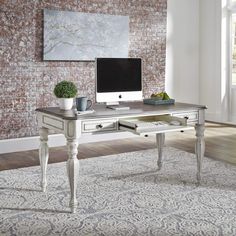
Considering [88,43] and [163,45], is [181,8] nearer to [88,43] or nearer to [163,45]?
[163,45]

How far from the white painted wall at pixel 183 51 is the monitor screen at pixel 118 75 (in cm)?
331

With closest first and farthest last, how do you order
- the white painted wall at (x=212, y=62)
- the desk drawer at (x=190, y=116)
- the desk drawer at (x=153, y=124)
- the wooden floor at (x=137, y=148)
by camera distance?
the desk drawer at (x=153, y=124)
the desk drawer at (x=190, y=116)
the wooden floor at (x=137, y=148)
the white painted wall at (x=212, y=62)

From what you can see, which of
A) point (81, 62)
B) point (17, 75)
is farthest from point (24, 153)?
point (81, 62)

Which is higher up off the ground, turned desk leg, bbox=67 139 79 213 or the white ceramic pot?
the white ceramic pot

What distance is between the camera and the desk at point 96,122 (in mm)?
2980

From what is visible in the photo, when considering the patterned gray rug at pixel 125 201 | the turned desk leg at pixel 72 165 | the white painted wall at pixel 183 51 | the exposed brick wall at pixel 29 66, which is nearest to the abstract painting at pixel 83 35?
the exposed brick wall at pixel 29 66

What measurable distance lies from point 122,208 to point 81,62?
3045 mm

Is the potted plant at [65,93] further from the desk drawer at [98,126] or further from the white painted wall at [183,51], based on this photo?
the white painted wall at [183,51]

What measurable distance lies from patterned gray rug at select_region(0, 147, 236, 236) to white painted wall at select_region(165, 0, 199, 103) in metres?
2.78

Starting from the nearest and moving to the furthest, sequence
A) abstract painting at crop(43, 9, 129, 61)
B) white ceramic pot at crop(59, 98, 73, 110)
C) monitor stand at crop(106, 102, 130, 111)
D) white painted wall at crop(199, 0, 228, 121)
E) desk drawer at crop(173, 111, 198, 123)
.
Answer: white ceramic pot at crop(59, 98, 73, 110) < monitor stand at crop(106, 102, 130, 111) < desk drawer at crop(173, 111, 198, 123) < abstract painting at crop(43, 9, 129, 61) < white painted wall at crop(199, 0, 228, 121)

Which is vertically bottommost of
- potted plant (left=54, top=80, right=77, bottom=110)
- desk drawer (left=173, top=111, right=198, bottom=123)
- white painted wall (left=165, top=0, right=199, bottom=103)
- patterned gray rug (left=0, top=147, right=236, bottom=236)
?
patterned gray rug (left=0, top=147, right=236, bottom=236)

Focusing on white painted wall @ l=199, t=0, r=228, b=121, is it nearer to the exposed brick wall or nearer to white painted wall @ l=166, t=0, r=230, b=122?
white painted wall @ l=166, t=0, r=230, b=122

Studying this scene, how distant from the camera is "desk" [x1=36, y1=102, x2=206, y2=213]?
298 centimetres

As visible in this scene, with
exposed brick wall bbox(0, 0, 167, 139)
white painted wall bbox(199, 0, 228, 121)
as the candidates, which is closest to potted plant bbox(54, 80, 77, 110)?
exposed brick wall bbox(0, 0, 167, 139)
